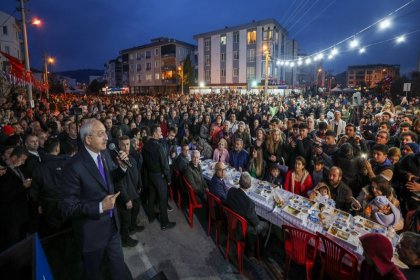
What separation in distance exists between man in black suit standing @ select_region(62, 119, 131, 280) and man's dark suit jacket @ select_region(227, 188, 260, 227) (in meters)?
1.93

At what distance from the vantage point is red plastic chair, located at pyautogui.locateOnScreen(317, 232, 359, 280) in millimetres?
3004

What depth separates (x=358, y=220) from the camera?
3.92 m

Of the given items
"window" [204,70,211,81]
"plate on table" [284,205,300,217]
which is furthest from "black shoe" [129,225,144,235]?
"window" [204,70,211,81]

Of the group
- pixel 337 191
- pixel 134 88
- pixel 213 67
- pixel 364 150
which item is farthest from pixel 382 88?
pixel 134 88

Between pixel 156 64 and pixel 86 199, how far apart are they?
5378cm

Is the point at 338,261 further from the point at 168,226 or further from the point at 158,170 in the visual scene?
the point at 158,170

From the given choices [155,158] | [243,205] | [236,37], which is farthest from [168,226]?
[236,37]

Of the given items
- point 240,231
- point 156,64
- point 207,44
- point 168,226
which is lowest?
point 168,226

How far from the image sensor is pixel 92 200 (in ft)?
8.55

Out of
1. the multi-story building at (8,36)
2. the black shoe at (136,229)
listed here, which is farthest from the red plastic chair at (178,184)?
the multi-story building at (8,36)

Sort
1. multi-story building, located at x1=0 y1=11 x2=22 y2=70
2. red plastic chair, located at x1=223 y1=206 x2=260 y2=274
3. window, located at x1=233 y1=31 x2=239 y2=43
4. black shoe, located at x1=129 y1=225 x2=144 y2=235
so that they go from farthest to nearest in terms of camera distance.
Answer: window, located at x1=233 y1=31 x2=239 y2=43, multi-story building, located at x1=0 y1=11 x2=22 y2=70, black shoe, located at x1=129 y1=225 x2=144 y2=235, red plastic chair, located at x1=223 y1=206 x2=260 y2=274

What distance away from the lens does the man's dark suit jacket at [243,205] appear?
399 centimetres

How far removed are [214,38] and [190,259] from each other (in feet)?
144

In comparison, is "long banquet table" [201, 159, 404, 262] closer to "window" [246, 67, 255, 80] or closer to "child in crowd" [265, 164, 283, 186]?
"child in crowd" [265, 164, 283, 186]
